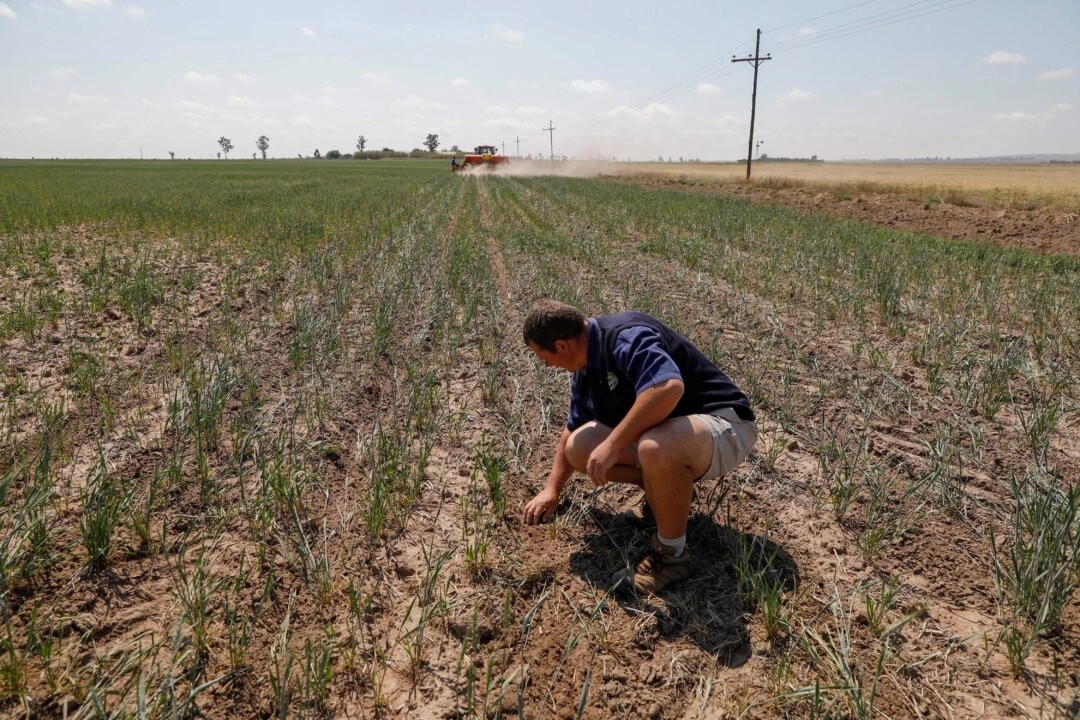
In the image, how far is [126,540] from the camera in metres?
2.63

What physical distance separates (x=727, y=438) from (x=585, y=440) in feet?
2.02

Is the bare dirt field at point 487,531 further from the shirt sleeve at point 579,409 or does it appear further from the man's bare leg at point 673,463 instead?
the shirt sleeve at point 579,409

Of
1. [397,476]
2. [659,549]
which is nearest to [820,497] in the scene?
[659,549]

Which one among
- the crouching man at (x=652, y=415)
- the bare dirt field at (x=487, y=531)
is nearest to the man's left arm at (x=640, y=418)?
the crouching man at (x=652, y=415)

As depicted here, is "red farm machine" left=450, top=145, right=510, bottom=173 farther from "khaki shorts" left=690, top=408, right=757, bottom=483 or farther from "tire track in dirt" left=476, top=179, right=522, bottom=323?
"khaki shorts" left=690, top=408, right=757, bottom=483

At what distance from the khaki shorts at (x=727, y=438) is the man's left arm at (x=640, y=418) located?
28cm

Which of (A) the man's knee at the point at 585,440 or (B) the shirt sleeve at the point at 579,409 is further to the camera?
(B) the shirt sleeve at the point at 579,409

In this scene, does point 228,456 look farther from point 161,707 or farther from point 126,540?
point 161,707

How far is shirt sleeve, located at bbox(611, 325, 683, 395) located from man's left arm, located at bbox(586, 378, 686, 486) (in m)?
0.03

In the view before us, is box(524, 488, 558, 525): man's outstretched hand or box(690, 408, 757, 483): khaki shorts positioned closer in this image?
box(690, 408, 757, 483): khaki shorts

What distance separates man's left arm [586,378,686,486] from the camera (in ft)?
7.64

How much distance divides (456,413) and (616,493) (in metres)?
1.24

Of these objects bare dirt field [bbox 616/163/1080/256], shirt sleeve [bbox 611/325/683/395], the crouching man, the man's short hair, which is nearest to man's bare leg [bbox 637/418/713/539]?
the crouching man

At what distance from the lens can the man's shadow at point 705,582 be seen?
89.7 inches
